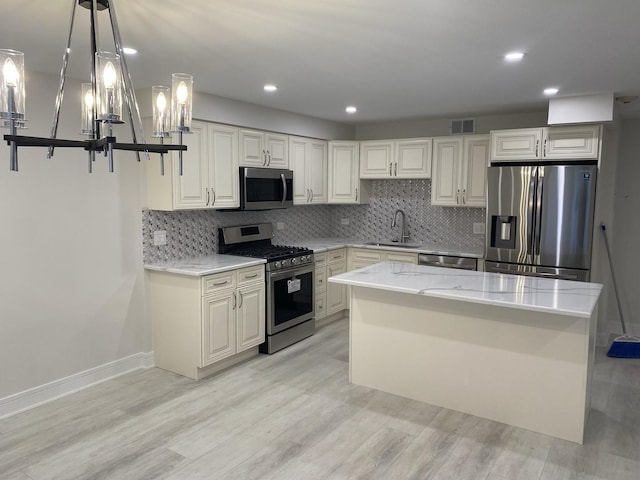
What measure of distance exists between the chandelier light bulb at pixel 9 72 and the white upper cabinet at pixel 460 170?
4.40 metres

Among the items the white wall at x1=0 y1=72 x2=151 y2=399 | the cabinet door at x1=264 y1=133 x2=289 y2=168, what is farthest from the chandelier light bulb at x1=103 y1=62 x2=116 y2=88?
the cabinet door at x1=264 y1=133 x2=289 y2=168

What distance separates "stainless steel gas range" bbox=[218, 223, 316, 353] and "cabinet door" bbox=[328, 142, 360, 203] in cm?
112

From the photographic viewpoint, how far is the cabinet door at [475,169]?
5.04 metres

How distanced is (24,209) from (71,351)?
116cm

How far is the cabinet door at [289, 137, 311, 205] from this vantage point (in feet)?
17.3

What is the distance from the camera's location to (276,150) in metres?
5.00

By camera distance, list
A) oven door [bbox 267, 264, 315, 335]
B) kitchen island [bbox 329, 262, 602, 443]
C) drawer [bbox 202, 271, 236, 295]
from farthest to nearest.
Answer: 1. oven door [bbox 267, 264, 315, 335]
2. drawer [bbox 202, 271, 236, 295]
3. kitchen island [bbox 329, 262, 602, 443]

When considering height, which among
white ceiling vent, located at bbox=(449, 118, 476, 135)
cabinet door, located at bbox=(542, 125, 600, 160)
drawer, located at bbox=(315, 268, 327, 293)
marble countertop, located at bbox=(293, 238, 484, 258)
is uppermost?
white ceiling vent, located at bbox=(449, 118, 476, 135)

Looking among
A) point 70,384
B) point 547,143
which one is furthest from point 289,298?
point 547,143

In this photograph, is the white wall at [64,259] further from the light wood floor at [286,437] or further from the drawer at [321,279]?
the drawer at [321,279]

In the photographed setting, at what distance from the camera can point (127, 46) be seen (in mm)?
2770

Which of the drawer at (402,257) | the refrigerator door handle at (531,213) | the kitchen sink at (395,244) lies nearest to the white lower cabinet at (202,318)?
the drawer at (402,257)

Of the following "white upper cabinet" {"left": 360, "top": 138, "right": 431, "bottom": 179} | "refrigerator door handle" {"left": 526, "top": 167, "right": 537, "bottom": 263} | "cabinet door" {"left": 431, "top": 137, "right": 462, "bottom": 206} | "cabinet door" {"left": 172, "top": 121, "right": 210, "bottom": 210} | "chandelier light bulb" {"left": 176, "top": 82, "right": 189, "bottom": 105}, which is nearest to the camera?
"chandelier light bulb" {"left": 176, "top": 82, "right": 189, "bottom": 105}

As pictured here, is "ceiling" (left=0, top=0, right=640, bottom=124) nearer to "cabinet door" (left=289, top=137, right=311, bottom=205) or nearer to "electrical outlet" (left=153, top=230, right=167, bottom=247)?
"cabinet door" (left=289, top=137, right=311, bottom=205)
